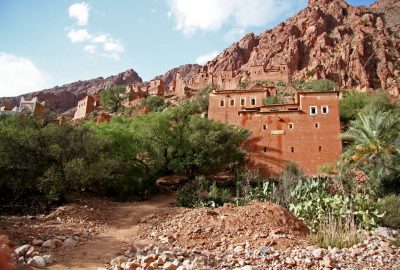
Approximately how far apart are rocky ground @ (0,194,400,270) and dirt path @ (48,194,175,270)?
24 millimetres

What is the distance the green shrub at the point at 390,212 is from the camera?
15.0 m

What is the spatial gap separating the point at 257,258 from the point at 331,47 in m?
75.6

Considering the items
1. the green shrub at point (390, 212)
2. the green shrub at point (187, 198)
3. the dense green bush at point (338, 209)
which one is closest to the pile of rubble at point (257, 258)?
the dense green bush at point (338, 209)

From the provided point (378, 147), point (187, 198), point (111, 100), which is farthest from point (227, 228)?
point (111, 100)

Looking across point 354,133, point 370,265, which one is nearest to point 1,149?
point 370,265

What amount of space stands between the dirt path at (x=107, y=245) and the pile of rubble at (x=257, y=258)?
58cm

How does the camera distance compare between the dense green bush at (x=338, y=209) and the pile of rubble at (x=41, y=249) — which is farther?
the dense green bush at (x=338, y=209)

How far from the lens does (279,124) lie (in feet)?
104

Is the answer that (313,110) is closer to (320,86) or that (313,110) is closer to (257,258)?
(257,258)

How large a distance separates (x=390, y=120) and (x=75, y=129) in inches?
748

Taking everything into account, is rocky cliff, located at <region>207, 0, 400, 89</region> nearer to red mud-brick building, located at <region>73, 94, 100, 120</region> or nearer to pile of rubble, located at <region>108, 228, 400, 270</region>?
red mud-brick building, located at <region>73, 94, 100, 120</region>

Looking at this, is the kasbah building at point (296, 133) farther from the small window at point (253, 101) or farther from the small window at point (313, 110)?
the small window at point (253, 101)

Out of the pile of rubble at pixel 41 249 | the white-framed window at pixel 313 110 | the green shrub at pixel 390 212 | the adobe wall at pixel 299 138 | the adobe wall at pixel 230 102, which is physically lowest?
the pile of rubble at pixel 41 249

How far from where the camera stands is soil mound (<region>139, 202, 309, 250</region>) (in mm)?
11477
